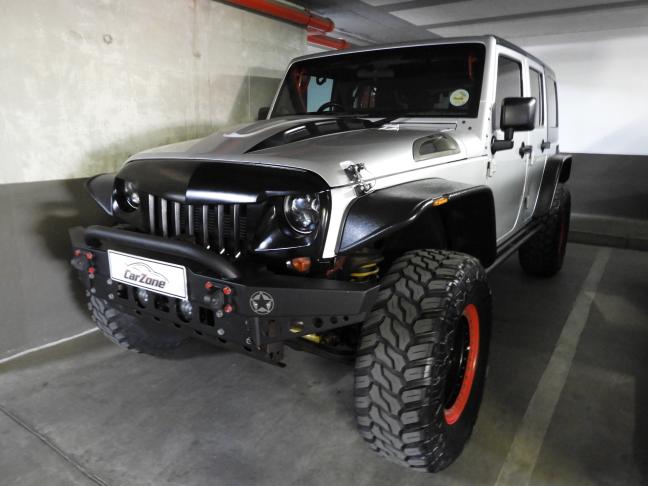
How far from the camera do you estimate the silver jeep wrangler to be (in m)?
1.63

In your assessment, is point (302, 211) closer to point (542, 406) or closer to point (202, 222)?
point (202, 222)

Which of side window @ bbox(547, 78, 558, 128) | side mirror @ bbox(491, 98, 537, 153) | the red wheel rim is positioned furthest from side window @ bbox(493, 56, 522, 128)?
the red wheel rim

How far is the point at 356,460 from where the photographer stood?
2049 millimetres

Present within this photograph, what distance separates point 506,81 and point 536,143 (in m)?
0.88

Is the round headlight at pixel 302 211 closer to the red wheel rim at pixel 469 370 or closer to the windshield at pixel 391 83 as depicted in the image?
the red wheel rim at pixel 469 370

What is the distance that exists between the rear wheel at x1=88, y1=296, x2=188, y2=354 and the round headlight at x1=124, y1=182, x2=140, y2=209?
511 millimetres

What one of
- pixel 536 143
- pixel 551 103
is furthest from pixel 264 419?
pixel 551 103

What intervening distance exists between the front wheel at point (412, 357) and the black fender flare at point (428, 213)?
0.69 ft

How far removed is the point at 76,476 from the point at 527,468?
1.83 m

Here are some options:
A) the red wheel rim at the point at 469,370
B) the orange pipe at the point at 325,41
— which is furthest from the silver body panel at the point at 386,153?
the orange pipe at the point at 325,41

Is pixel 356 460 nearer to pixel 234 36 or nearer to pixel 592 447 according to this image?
pixel 592 447

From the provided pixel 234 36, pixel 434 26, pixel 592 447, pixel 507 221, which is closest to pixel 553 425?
pixel 592 447

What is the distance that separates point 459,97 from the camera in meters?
2.63

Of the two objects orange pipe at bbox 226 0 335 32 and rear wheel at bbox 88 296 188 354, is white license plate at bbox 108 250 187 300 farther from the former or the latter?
orange pipe at bbox 226 0 335 32
